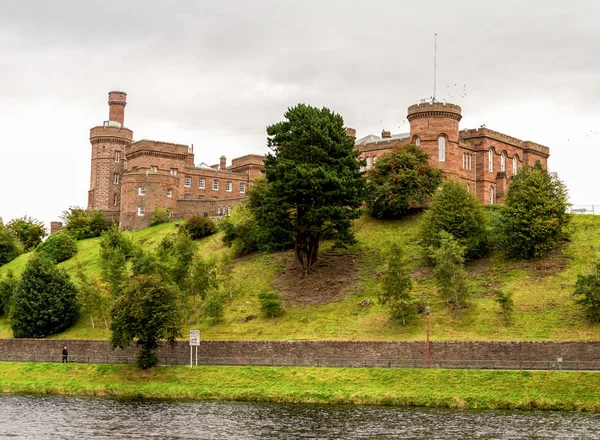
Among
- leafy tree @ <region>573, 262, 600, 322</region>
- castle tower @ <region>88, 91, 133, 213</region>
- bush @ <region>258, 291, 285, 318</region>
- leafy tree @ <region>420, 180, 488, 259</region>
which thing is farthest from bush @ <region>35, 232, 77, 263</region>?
leafy tree @ <region>573, 262, 600, 322</region>

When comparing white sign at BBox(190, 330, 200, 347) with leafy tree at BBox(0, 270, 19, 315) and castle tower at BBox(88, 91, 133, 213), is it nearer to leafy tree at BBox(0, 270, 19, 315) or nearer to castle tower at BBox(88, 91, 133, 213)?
leafy tree at BBox(0, 270, 19, 315)

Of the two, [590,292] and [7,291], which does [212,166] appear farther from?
[590,292]

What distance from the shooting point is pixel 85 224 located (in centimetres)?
9338

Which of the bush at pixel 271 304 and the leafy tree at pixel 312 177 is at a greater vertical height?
the leafy tree at pixel 312 177

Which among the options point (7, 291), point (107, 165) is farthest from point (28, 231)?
point (7, 291)

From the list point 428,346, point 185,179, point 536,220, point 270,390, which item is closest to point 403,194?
point 536,220

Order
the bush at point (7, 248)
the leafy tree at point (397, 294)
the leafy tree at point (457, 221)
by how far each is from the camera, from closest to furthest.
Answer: the leafy tree at point (397, 294), the leafy tree at point (457, 221), the bush at point (7, 248)

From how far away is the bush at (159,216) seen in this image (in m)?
89.5

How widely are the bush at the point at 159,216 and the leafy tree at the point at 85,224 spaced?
23.6 ft

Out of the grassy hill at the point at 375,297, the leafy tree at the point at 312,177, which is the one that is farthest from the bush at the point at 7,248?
the leafy tree at the point at 312,177

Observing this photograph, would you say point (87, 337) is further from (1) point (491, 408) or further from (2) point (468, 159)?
(2) point (468, 159)

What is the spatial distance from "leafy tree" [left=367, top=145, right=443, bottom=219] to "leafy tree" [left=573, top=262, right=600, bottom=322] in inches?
867

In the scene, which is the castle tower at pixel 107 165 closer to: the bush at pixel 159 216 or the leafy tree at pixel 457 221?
the bush at pixel 159 216

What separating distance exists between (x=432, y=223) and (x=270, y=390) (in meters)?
23.1
